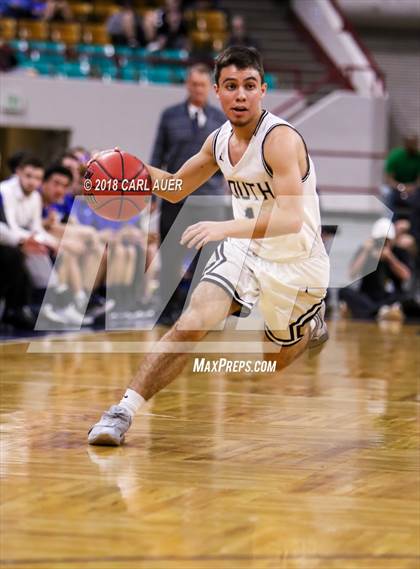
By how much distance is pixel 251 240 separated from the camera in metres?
5.07

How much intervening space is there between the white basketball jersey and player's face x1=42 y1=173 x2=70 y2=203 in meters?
4.93

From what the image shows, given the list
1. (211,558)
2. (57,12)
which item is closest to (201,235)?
(211,558)

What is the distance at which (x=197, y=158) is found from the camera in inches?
206

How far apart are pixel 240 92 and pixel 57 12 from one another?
12.5m

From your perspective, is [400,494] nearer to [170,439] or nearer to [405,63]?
[170,439]

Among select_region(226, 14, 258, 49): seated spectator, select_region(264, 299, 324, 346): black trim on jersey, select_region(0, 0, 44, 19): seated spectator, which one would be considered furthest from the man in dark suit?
select_region(226, 14, 258, 49): seated spectator

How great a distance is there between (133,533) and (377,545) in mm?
658

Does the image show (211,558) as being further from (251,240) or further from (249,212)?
(249,212)

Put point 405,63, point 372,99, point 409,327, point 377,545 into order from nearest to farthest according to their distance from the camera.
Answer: point 377,545, point 409,327, point 372,99, point 405,63

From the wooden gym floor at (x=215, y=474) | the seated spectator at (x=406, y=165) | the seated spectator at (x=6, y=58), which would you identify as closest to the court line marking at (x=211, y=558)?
the wooden gym floor at (x=215, y=474)

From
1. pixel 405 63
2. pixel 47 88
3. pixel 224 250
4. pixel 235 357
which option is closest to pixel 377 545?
pixel 224 250

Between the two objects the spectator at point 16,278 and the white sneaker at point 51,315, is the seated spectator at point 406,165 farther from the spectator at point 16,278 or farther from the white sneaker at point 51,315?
the spectator at point 16,278

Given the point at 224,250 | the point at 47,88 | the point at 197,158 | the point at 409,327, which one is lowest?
the point at 409,327

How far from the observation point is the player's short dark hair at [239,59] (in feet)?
15.8
